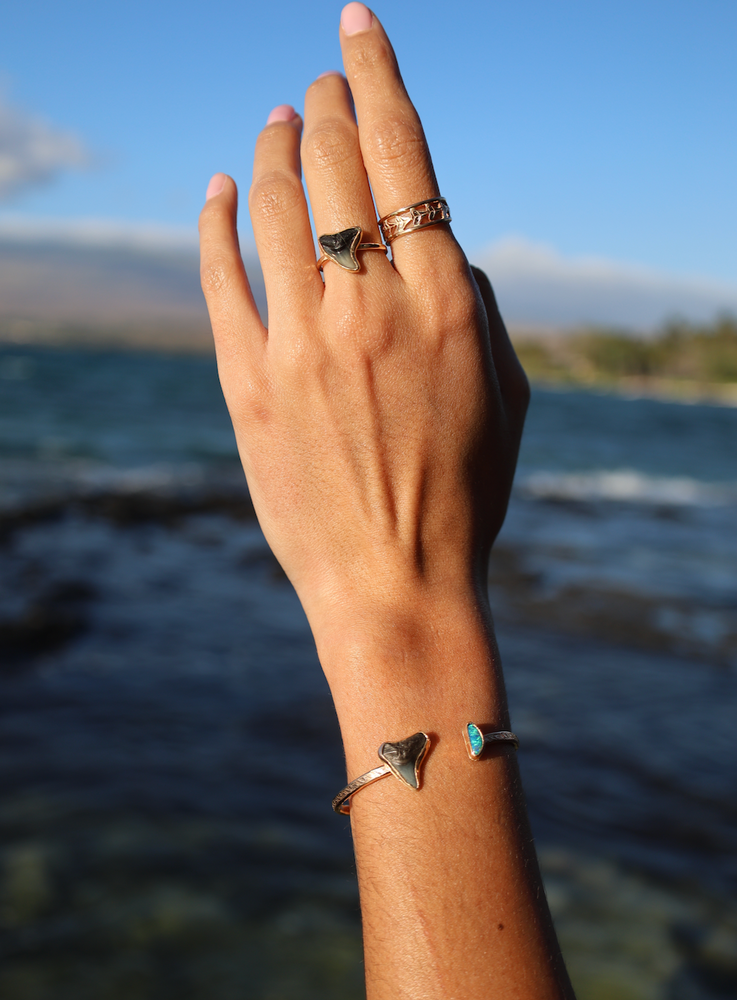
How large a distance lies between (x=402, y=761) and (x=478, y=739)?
0.34 feet

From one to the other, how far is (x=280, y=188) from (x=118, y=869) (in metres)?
2.57

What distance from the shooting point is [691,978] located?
→ 7.68 ft

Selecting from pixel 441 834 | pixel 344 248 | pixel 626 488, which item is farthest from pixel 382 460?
pixel 626 488

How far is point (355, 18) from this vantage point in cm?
113

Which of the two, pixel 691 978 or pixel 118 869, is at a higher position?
pixel 118 869

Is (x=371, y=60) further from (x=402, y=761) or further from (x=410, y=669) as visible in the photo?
(x=402, y=761)

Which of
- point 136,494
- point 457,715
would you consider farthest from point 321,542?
point 136,494

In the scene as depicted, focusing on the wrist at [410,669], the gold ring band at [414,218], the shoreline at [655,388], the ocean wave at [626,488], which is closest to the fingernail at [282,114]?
the gold ring band at [414,218]

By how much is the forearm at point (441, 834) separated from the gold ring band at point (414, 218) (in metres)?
0.54

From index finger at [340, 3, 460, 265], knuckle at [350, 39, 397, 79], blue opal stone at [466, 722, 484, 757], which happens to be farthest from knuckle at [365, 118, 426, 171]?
blue opal stone at [466, 722, 484, 757]

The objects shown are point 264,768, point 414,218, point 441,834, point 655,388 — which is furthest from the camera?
point 655,388

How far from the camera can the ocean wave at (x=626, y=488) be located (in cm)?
1488

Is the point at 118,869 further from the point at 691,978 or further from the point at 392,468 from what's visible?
the point at 392,468

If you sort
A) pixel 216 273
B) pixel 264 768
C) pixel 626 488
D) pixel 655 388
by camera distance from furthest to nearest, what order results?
pixel 655 388
pixel 626 488
pixel 264 768
pixel 216 273
